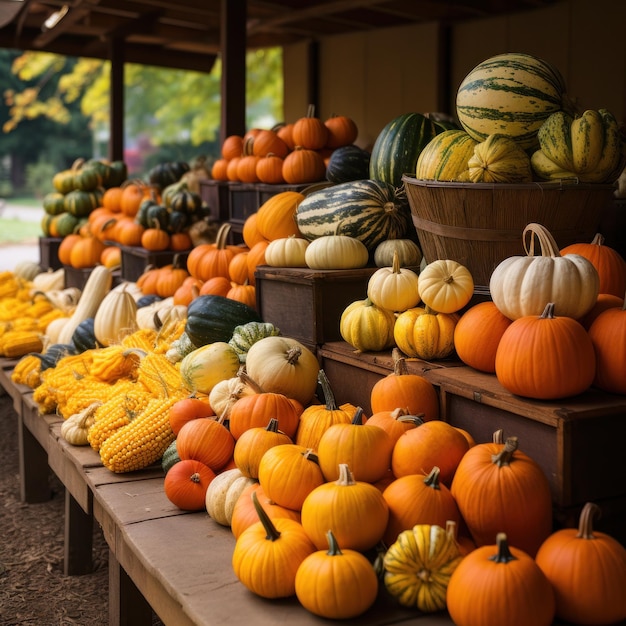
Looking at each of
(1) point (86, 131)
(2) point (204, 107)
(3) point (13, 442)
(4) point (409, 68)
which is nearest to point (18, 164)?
(1) point (86, 131)

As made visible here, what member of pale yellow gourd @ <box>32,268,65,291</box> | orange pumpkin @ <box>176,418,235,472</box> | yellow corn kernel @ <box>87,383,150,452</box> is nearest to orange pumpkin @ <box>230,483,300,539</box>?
orange pumpkin @ <box>176,418,235,472</box>

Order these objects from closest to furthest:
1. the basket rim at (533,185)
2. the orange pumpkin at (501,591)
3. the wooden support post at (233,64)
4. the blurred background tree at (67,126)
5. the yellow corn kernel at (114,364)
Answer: the orange pumpkin at (501,591) → the basket rim at (533,185) → the yellow corn kernel at (114,364) → the wooden support post at (233,64) → the blurred background tree at (67,126)

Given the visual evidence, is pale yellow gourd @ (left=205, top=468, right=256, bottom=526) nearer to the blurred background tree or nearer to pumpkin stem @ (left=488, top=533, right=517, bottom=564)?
pumpkin stem @ (left=488, top=533, right=517, bottom=564)

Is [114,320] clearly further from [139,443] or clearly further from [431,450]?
[431,450]

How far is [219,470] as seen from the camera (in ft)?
9.49

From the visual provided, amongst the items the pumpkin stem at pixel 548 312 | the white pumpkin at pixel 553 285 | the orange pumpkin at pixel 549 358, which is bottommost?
the orange pumpkin at pixel 549 358

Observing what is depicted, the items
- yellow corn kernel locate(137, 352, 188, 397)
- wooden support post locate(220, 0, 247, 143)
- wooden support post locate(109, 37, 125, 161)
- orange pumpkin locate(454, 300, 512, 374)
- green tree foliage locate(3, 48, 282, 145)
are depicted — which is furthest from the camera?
green tree foliage locate(3, 48, 282, 145)

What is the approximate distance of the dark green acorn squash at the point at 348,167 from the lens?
185 inches

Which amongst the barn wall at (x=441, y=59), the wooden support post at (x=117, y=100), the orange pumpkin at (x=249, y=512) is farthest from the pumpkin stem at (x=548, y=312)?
the wooden support post at (x=117, y=100)

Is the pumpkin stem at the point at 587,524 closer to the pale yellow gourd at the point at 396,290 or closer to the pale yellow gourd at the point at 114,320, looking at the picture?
the pale yellow gourd at the point at 396,290

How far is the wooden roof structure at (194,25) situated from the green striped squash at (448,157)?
11.5 ft

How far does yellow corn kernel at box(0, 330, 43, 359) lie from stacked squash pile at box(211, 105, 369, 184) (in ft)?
5.76

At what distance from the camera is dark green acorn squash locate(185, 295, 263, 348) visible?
12.5 feet

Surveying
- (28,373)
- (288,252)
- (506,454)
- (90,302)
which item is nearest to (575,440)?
(506,454)
